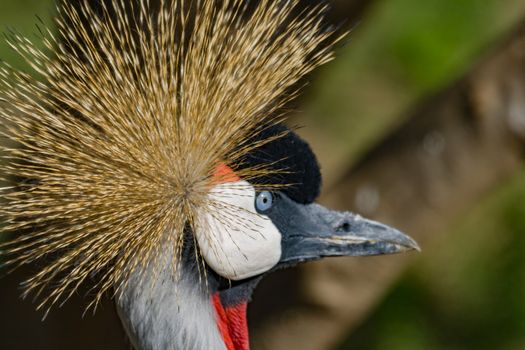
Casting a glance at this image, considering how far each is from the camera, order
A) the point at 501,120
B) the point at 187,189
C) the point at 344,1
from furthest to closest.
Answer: the point at 344,1 → the point at 501,120 → the point at 187,189

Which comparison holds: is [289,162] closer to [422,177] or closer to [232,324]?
[232,324]

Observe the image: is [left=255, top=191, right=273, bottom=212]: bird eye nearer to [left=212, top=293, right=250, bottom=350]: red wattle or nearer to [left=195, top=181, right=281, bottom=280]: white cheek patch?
[left=195, top=181, right=281, bottom=280]: white cheek patch

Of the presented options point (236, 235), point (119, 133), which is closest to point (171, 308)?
point (236, 235)

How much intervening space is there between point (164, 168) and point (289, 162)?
0.79 ft

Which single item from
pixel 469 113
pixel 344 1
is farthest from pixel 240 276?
pixel 344 1

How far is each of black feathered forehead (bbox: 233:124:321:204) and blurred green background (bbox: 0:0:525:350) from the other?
0.88 m

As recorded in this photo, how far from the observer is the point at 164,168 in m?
1.76

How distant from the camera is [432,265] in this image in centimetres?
439

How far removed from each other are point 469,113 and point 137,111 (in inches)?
50.9

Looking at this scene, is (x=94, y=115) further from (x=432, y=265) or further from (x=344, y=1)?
(x=432, y=265)

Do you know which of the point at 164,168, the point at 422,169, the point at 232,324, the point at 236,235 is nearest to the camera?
the point at 164,168

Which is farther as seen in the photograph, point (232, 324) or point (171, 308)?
point (232, 324)

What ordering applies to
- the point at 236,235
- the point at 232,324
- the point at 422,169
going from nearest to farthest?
the point at 236,235, the point at 232,324, the point at 422,169

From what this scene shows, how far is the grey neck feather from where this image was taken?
1791 millimetres
